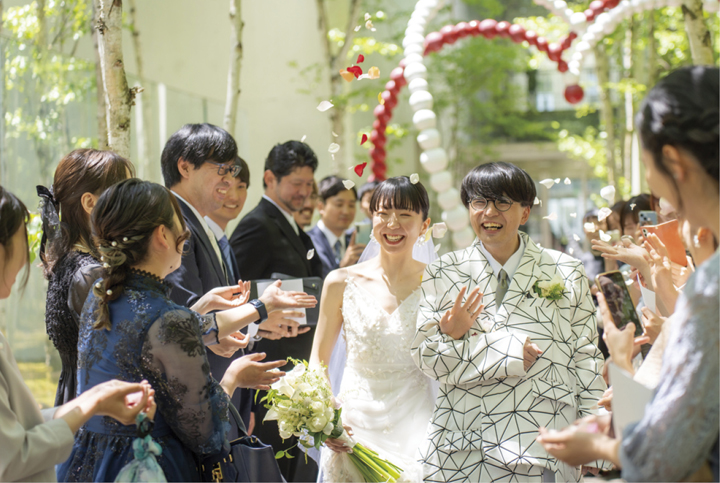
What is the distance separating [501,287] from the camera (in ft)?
9.04

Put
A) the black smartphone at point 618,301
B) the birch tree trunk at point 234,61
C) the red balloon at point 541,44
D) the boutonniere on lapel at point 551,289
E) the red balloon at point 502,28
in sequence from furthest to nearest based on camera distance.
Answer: the red balloon at point 502,28, the red balloon at point 541,44, the birch tree trunk at point 234,61, the boutonniere on lapel at point 551,289, the black smartphone at point 618,301

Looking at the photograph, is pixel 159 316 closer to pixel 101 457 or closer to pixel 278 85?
pixel 101 457

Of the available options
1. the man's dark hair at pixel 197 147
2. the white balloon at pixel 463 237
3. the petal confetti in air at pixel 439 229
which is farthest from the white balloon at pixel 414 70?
the man's dark hair at pixel 197 147

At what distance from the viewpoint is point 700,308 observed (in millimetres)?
1381

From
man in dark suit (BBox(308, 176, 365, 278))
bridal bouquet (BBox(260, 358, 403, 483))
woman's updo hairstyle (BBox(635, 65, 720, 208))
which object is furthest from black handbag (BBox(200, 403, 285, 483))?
man in dark suit (BBox(308, 176, 365, 278))

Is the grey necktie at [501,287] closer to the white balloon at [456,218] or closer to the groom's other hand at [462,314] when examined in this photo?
the groom's other hand at [462,314]

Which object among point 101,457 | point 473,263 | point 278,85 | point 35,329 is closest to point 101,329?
point 101,457

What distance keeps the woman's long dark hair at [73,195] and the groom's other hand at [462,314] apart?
Result: 1.41 metres

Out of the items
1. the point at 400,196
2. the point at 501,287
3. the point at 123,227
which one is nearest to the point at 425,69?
the point at 400,196

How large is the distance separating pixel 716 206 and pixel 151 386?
1.59m

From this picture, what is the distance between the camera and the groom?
2533 millimetres

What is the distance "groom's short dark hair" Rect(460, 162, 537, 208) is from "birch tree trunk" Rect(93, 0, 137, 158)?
6.27 ft

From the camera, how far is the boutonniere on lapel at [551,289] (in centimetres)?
267

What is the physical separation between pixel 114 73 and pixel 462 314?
89.4 inches
